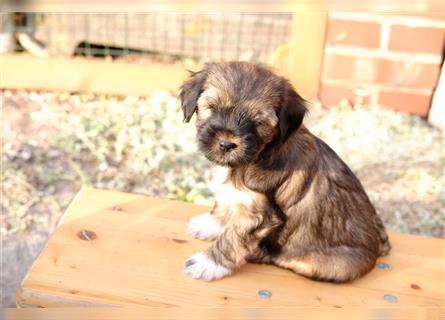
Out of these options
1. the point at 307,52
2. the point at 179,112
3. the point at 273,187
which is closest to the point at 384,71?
the point at 307,52

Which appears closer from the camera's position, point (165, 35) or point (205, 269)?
point (205, 269)

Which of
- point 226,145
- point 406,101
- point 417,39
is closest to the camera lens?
point 226,145

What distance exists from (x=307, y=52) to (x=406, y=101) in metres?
1.04

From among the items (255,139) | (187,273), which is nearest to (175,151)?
(187,273)

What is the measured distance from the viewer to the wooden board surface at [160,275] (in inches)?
99.0

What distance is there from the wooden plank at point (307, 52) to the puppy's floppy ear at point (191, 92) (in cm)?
292

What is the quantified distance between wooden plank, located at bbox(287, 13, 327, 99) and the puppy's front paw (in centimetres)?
306

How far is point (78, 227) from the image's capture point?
2941 mm

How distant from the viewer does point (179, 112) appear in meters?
5.36

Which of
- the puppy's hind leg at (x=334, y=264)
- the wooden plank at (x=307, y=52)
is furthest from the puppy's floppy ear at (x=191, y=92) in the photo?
the wooden plank at (x=307, y=52)

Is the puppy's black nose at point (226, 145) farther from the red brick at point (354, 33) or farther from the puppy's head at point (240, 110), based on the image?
the red brick at point (354, 33)

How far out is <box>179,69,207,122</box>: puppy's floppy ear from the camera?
7.97 feet

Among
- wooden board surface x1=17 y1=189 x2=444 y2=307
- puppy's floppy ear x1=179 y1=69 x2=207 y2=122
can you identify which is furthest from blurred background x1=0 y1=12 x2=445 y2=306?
puppy's floppy ear x1=179 y1=69 x2=207 y2=122

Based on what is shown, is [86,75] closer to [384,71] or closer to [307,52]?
[307,52]
